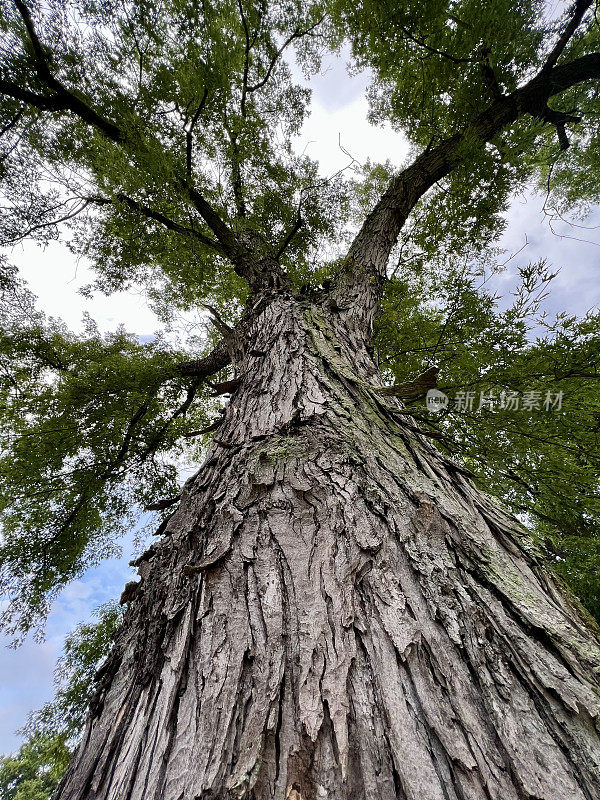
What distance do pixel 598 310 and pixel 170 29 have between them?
6076mm

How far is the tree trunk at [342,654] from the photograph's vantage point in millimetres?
580

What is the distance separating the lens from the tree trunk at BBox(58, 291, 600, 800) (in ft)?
1.90

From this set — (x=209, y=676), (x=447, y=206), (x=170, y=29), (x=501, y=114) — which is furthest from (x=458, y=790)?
(x=170, y=29)

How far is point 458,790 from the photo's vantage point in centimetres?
55

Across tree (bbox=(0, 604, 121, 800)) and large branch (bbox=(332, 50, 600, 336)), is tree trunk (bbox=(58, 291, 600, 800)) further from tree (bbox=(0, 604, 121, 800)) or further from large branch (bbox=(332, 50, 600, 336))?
tree (bbox=(0, 604, 121, 800))

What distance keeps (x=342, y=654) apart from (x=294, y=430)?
0.82 metres

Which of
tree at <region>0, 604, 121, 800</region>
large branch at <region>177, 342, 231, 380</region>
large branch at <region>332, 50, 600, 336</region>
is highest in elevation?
large branch at <region>332, 50, 600, 336</region>

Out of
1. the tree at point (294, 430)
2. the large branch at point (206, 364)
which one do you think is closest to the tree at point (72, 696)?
the tree at point (294, 430)

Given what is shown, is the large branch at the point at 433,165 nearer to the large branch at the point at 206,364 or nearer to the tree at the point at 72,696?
the large branch at the point at 206,364

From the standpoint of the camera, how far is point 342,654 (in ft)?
2.43

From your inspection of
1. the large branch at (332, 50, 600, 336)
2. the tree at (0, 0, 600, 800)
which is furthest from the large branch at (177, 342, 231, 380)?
the large branch at (332, 50, 600, 336)

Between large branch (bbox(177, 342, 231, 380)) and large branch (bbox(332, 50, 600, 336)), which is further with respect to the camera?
large branch (bbox(177, 342, 231, 380))

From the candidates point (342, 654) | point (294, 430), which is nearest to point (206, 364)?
point (294, 430)

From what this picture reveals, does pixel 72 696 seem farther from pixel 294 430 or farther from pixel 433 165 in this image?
pixel 433 165
